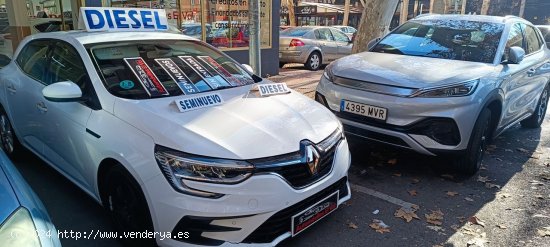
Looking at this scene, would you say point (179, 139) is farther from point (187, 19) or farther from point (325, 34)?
point (325, 34)

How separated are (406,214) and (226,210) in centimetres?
183

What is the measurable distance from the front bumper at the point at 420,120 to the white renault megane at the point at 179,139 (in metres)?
0.94

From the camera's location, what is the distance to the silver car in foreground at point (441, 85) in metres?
3.77

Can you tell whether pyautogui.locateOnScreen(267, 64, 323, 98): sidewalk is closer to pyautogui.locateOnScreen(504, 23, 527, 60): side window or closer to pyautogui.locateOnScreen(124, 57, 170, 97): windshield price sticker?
pyautogui.locateOnScreen(504, 23, 527, 60): side window

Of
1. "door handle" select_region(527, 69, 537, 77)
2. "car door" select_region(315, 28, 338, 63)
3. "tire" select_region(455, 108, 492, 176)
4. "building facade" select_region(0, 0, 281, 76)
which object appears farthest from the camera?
"car door" select_region(315, 28, 338, 63)

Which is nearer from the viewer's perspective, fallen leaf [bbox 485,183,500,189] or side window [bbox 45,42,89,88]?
side window [bbox 45,42,89,88]

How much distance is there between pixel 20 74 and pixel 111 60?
1.36 m

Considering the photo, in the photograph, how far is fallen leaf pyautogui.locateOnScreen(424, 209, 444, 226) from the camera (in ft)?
10.8

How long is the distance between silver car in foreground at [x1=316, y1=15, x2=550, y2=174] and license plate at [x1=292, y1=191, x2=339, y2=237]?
1.34 metres

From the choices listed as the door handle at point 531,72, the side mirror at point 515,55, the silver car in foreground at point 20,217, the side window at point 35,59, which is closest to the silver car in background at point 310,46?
the door handle at point 531,72

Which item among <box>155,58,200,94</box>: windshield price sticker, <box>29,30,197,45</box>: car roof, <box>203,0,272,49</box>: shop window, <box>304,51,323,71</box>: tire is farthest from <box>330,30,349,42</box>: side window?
<box>155,58,200,94</box>: windshield price sticker

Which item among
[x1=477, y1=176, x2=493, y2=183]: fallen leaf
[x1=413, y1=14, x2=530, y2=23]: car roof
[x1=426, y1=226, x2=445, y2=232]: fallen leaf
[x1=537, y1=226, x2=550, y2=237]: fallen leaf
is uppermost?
[x1=413, y1=14, x2=530, y2=23]: car roof

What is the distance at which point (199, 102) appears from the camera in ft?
9.29

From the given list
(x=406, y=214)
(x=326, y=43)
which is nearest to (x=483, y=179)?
(x=406, y=214)
